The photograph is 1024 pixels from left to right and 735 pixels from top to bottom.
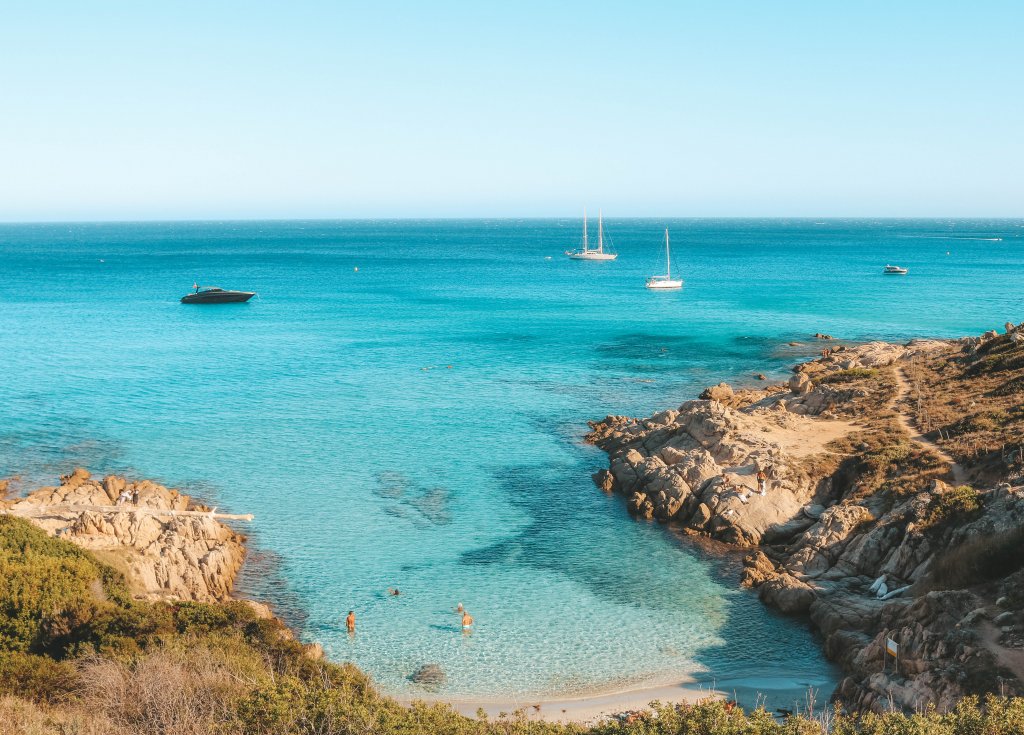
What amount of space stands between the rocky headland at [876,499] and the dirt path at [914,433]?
0.40 ft

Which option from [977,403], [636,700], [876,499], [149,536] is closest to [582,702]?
[636,700]

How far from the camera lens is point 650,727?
16.5 m

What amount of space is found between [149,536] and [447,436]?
1844 centimetres

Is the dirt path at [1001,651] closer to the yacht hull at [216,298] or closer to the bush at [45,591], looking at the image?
the bush at [45,591]

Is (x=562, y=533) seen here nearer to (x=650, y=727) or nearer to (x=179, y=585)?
(x=179, y=585)

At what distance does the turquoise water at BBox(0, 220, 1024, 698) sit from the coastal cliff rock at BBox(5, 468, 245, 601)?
5.51ft

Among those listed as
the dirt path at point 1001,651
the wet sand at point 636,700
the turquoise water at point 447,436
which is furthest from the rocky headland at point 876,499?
the turquoise water at point 447,436

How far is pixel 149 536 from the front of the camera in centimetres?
3105

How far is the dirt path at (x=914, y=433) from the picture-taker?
1287 inches

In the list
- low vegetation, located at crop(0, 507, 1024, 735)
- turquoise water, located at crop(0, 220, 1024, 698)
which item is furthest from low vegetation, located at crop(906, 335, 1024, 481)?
low vegetation, located at crop(0, 507, 1024, 735)

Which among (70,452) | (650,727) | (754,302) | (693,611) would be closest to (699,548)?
(693,611)

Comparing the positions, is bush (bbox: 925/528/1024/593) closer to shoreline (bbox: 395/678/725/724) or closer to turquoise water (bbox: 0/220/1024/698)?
turquoise water (bbox: 0/220/1024/698)

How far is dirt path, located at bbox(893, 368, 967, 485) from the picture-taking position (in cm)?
3269

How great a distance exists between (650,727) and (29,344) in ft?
238
